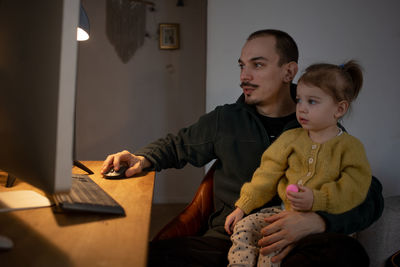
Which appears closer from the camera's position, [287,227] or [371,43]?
[287,227]

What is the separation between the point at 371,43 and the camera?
234 cm

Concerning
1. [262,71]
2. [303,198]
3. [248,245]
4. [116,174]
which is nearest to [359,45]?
[262,71]

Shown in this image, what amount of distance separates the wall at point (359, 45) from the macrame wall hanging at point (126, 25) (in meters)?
1.44

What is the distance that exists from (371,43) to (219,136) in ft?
5.12

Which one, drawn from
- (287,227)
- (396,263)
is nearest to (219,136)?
(287,227)

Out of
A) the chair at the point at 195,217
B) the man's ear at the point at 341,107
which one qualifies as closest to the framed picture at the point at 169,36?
the chair at the point at 195,217

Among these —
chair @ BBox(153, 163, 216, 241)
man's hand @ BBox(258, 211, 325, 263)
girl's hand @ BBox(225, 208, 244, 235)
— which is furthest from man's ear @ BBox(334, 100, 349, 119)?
chair @ BBox(153, 163, 216, 241)

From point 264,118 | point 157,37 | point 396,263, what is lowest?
point 396,263

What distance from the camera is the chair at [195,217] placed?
1.38 metres

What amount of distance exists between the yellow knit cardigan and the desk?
513 millimetres

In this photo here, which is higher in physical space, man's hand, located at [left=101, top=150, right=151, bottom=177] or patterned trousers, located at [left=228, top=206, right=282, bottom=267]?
man's hand, located at [left=101, top=150, right=151, bottom=177]

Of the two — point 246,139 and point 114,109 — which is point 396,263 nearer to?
point 246,139

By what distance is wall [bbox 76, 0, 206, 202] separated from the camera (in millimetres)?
3562

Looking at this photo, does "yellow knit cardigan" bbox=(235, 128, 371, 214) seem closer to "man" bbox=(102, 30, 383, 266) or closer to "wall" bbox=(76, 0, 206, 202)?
"man" bbox=(102, 30, 383, 266)
